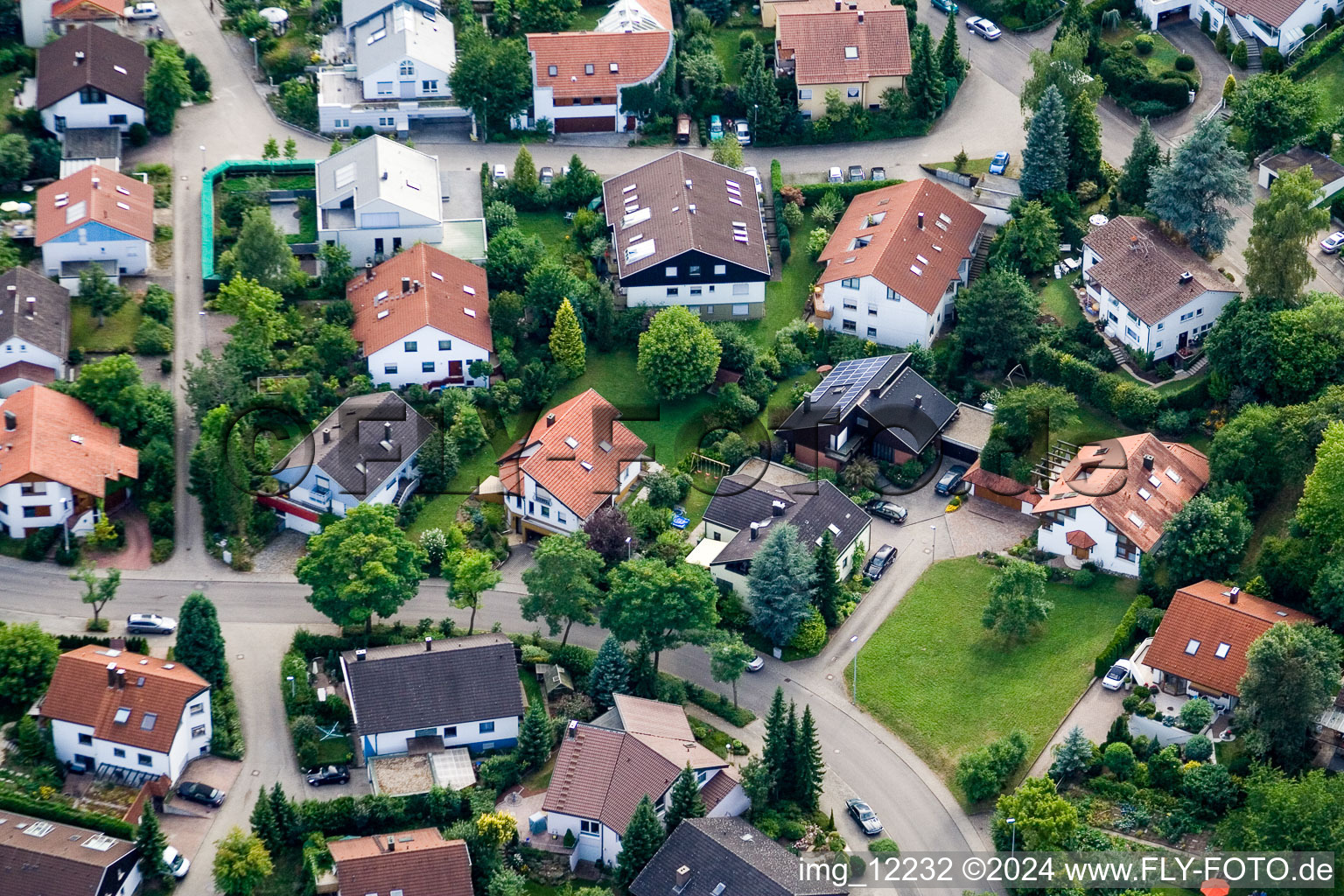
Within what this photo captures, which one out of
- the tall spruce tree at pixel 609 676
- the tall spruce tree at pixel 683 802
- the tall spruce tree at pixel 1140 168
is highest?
the tall spruce tree at pixel 1140 168

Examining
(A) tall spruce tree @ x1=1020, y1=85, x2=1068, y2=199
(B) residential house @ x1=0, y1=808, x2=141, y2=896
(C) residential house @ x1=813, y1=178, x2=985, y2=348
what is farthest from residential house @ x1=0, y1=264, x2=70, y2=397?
(A) tall spruce tree @ x1=1020, y1=85, x2=1068, y2=199

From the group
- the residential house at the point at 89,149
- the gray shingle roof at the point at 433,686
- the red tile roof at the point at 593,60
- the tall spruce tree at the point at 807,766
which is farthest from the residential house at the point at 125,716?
the red tile roof at the point at 593,60

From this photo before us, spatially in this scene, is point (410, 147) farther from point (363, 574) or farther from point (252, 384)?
point (363, 574)

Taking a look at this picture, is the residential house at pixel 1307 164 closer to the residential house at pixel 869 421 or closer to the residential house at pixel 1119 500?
the residential house at pixel 1119 500

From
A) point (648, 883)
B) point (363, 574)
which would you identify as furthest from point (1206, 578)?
point (363, 574)

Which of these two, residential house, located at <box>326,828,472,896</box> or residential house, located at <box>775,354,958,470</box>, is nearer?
residential house, located at <box>326,828,472,896</box>

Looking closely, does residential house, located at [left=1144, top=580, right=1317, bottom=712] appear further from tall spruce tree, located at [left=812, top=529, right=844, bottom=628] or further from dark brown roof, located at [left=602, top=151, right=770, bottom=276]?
dark brown roof, located at [left=602, top=151, right=770, bottom=276]
